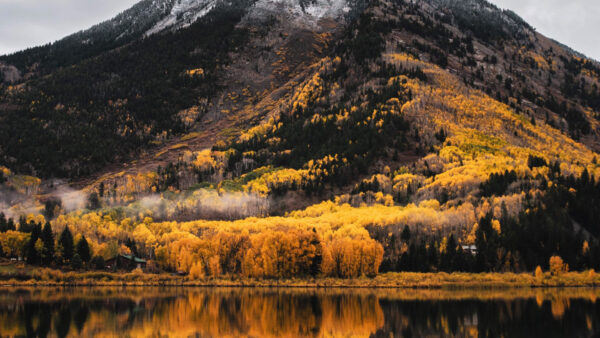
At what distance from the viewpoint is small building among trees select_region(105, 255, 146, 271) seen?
463 ft

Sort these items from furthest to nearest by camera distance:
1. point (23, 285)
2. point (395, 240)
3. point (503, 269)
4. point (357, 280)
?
1. point (395, 240)
2. point (503, 269)
3. point (357, 280)
4. point (23, 285)

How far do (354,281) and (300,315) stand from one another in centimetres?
5732

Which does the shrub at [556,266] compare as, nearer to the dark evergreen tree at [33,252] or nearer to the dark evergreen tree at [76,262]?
the dark evergreen tree at [76,262]

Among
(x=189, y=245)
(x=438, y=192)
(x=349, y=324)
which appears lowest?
(x=349, y=324)

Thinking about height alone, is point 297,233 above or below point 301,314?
above

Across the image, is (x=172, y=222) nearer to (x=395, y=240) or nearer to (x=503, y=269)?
(x=395, y=240)

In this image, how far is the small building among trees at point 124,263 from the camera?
5551 inches

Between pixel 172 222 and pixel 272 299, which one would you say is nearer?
pixel 272 299

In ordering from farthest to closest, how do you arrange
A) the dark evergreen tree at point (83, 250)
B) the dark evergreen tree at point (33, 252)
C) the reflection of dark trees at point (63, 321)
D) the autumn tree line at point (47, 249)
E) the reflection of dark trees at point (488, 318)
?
the dark evergreen tree at point (83, 250)
the autumn tree line at point (47, 249)
the dark evergreen tree at point (33, 252)
the reflection of dark trees at point (63, 321)
the reflection of dark trees at point (488, 318)

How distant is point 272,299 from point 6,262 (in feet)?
241

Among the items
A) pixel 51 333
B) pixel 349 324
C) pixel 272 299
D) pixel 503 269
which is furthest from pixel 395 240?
pixel 51 333

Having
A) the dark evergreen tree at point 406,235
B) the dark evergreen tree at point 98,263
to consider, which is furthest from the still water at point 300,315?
the dark evergreen tree at point 406,235

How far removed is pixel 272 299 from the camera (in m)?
90.6

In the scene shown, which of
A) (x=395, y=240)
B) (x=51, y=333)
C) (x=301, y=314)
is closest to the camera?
(x=51, y=333)
